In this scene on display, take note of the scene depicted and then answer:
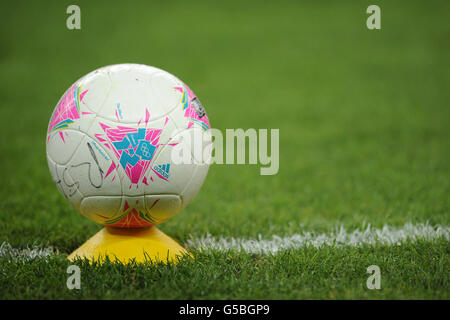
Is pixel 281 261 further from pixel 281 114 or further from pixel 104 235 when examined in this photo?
pixel 281 114

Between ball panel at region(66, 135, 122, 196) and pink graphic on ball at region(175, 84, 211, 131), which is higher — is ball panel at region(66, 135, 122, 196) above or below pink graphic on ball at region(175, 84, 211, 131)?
below

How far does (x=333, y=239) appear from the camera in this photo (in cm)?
394

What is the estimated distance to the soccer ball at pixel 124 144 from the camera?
10.3ft

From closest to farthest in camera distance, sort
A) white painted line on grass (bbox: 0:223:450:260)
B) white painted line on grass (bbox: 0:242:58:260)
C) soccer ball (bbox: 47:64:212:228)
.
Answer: soccer ball (bbox: 47:64:212:228), white painted line on grass (bbox: 0:242:58:260), white painted line on grass (bbox: 0:223:450:260)

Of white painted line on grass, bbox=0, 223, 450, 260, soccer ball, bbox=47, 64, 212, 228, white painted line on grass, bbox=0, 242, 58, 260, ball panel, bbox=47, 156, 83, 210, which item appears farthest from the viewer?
white painted line on grass, bbox=0, 223, 450, 260

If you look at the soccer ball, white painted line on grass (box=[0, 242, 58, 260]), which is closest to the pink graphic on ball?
the soccer ball

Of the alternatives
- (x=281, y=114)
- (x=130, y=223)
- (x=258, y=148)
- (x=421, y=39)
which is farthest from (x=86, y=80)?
(x=421, y=39)

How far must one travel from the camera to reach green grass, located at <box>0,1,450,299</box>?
3.16 metres

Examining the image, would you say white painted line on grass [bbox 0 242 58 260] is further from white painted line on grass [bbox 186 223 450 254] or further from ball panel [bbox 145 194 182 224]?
white painted line on grass [bbox 186 223 450 254]

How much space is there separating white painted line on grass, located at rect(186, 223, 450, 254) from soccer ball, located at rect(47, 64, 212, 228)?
70 cm

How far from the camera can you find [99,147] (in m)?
3.13

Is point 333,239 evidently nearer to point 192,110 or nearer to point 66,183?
point 192,110

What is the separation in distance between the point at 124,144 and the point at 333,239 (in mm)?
1849

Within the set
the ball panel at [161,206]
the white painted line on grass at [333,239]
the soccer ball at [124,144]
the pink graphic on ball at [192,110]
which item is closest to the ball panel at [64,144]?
the soccer ball at [124,144]
